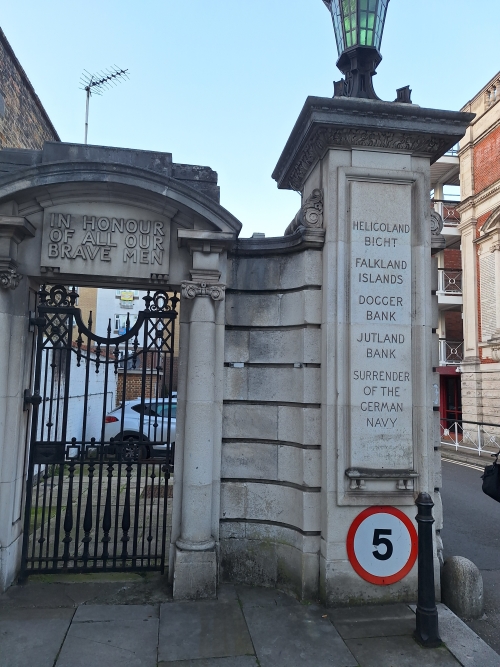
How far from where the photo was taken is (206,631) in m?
4.20

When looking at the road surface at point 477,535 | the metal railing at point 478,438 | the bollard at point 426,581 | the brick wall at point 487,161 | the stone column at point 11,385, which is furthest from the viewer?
the brick wall at point 487,161

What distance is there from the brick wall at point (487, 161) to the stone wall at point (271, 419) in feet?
53.8

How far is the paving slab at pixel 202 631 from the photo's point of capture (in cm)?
388

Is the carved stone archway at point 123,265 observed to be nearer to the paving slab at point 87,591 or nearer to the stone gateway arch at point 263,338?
the stone gateway arch at point 263,338

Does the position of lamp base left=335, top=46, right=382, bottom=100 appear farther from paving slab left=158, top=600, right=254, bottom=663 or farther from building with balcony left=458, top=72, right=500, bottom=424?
building with balcony left=458, top=72, right=500, bottom=424

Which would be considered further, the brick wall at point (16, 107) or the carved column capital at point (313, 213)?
the brick wall at point (16, 107)

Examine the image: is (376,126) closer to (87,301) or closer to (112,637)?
(112,637)

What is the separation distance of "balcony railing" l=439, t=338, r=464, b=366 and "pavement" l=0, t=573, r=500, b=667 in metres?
19.7

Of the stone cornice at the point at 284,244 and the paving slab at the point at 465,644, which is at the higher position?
the stone cornice at the point at 284,244

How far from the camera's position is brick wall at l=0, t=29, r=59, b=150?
10.9 meters

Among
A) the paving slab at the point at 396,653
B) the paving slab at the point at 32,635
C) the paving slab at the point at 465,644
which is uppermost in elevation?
the paving slab at the point at 465,644

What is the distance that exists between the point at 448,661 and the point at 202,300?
12.8ft

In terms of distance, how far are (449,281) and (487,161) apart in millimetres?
6353

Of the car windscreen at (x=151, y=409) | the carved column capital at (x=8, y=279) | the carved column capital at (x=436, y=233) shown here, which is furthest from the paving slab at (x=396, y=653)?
the carved column capital at (x=8, y=279)
